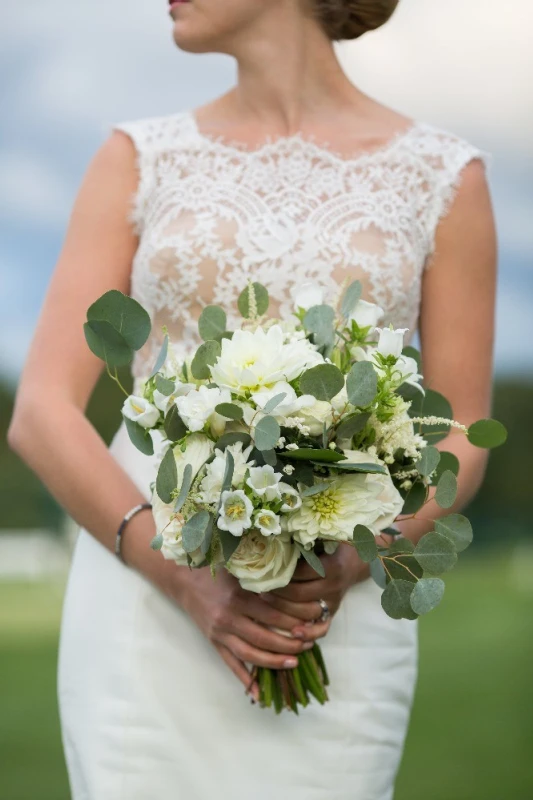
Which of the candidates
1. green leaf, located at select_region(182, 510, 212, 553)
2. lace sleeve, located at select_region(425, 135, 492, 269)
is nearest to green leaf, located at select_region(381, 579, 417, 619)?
green leaf, located at select_region(182, 510, 212, 553)

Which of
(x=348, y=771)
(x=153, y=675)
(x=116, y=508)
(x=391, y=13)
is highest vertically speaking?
(x=391, y=13)

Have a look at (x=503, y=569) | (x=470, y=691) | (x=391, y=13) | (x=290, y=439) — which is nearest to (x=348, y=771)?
(x=290, y=439)

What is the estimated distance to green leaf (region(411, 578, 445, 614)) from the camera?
5.98ft

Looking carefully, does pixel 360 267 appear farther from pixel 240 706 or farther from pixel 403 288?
pixel 240 706

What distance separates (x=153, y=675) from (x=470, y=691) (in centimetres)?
886

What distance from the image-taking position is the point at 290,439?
1833 mm

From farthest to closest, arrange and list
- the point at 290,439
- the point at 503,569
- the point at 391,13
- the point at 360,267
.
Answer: the point at 503,569, the point at 391,13, the point at 360,267, the point at 290,439

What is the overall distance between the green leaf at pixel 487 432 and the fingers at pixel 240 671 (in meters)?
0.60

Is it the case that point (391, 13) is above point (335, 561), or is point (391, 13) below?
above

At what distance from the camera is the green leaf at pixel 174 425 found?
183 cm

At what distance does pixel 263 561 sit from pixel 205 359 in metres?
0.34

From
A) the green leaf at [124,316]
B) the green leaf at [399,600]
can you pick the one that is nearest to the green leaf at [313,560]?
the green leaf at [399,600]

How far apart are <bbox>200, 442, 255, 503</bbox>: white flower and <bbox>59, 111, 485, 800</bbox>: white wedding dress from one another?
0.71m

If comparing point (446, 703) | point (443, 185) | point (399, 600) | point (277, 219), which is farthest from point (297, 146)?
point (446, 703)
